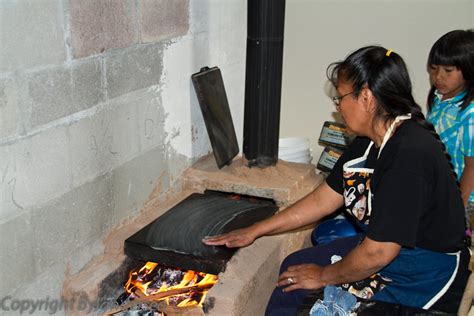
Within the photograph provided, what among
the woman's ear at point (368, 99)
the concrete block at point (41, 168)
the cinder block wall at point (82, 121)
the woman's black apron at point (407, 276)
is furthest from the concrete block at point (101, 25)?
the woman's black apron at point (407, 276)

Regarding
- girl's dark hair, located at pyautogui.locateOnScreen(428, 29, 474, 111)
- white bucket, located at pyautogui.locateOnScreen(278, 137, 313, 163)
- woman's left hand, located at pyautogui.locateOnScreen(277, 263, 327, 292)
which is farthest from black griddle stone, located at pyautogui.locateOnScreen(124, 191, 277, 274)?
girl's dark hair, located at pyautogui.locateOnScreen(428, 29, 474, 111)

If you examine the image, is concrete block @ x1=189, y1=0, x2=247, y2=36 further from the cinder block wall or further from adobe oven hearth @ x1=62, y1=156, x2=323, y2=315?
adobe oven hearth @ x1=62, y1=156, x2=323, y2=315

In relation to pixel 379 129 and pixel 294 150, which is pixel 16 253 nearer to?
pixel 379 129

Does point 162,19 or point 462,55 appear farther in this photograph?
point 462,55

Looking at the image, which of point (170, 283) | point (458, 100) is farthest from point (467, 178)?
point (170, 283)

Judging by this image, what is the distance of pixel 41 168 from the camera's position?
2482mm

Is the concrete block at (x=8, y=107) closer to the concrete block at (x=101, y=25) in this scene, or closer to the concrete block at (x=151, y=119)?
the concrete block at (x=101, y=25)

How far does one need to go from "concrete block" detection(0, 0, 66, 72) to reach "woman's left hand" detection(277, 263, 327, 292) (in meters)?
1.42

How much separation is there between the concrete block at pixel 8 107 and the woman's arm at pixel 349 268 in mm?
1385

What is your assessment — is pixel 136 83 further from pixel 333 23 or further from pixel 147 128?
pixel 333 23

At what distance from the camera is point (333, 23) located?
5.13 m

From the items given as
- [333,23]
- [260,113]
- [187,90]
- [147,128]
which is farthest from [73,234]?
[333,23]

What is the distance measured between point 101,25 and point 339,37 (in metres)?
2.85

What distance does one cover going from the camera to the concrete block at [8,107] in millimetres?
2227
